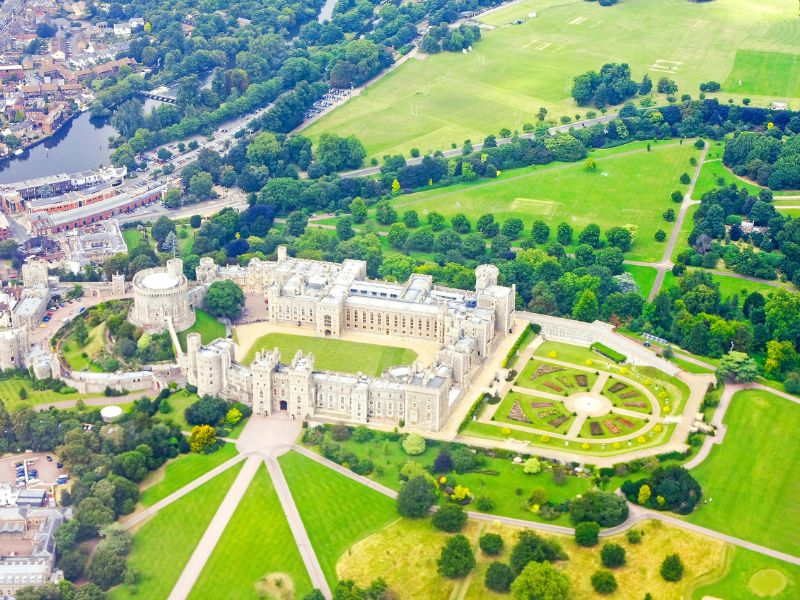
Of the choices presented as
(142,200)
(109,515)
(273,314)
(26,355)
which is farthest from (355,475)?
(142,200)

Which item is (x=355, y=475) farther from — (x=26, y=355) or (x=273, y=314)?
(x=26, y=355)

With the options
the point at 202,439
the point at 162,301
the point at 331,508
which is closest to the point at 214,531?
the point at 331,508

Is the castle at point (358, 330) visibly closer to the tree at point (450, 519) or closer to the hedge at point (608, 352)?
the hedge at point (608, 352)

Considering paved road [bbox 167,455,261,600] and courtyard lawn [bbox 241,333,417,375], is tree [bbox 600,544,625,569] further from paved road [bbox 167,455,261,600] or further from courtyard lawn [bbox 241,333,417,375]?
courtyard lawn [bbox 241,333,417,375]

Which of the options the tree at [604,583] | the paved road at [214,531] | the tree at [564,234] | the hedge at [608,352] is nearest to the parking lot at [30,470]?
the paved road at [214,531]

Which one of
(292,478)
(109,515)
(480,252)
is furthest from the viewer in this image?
(480,252)

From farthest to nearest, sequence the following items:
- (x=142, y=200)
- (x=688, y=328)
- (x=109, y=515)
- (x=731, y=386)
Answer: (x=142, y=200) < (x=688, y=328) < (x=731, y=386) < (x=109, y=515)

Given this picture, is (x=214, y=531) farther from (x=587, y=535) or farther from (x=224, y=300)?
(x=224, y=300)
